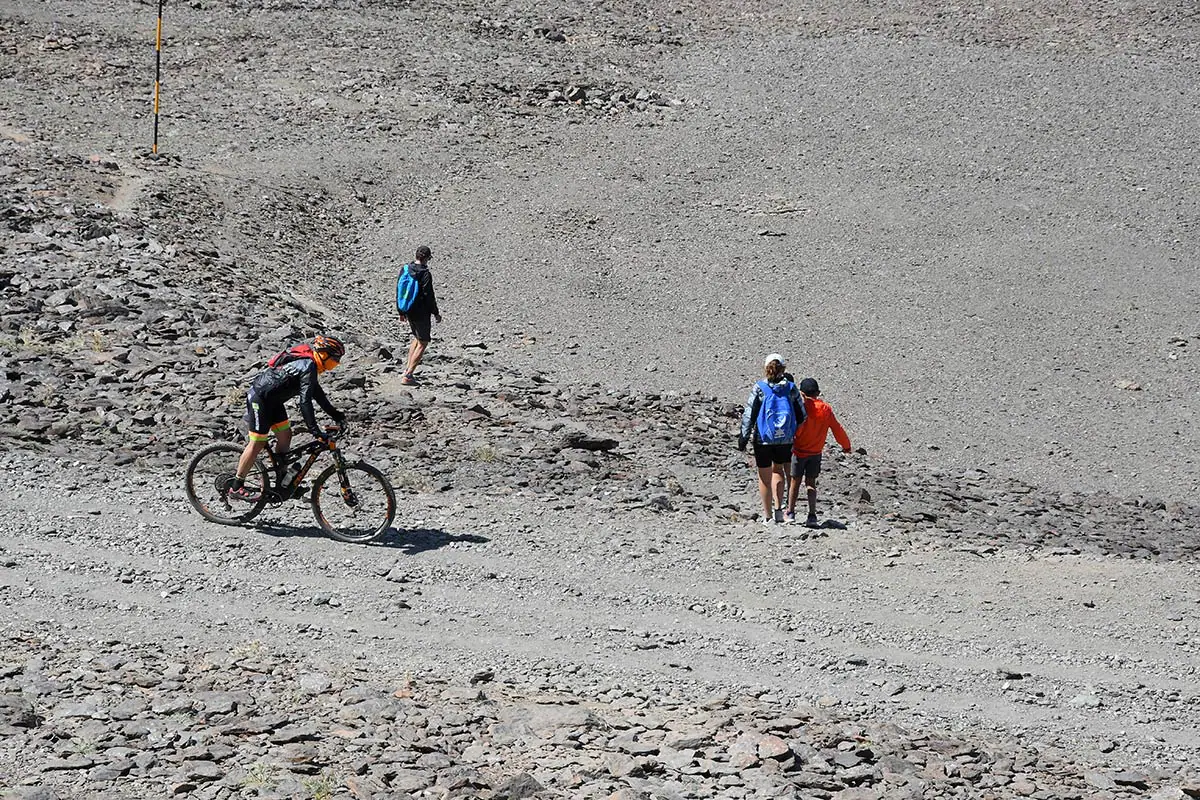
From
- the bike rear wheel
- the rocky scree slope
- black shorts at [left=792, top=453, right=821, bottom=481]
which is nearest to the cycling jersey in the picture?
the bike rear wheel

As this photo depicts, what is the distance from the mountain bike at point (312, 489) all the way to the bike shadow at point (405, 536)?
13 cm

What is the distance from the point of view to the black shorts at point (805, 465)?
42.0ft

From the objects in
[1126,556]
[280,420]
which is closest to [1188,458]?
[1126,556]

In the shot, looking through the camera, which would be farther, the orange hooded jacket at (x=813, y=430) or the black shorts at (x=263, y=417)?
the orange hooded jacket at (x=813, y=430)

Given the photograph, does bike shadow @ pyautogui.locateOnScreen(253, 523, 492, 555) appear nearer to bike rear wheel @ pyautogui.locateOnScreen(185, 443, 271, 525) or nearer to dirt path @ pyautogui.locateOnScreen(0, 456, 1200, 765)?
dirt path @ pyautogui.locateOnScreen(0, 456, 1200, 765)

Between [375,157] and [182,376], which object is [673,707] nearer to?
[182,376]

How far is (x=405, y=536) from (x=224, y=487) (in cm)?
169

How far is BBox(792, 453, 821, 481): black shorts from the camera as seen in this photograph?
42.0 ft

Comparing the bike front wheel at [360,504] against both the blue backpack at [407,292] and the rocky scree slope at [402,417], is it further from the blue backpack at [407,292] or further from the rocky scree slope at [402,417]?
the blue backpack at [407,292]

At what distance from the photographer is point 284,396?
11.2 meters

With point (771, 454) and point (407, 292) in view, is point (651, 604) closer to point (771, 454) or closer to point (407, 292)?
point (771, 454)

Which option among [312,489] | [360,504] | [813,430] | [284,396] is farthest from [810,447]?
[284,396]

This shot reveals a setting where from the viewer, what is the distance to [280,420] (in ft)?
37.1

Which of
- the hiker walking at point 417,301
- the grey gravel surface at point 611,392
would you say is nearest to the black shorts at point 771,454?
the grey gravel surface at point 611,392
